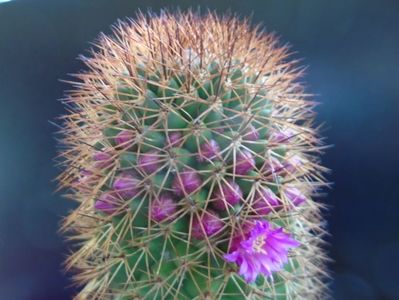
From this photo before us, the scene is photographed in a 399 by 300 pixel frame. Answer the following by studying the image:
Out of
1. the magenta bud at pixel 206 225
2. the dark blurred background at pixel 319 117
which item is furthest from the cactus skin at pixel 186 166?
the dark blurred background at pixel 319 117

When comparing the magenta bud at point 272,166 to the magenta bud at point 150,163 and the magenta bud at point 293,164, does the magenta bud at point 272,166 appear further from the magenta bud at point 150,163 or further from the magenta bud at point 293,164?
the magenta bud at point 150,163

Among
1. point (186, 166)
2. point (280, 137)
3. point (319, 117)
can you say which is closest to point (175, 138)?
point (186, 166)

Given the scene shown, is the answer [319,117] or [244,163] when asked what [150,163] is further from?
[319,117]

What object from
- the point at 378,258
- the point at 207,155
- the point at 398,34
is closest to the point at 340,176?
the point at 378,258

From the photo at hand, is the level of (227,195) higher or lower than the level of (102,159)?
lower

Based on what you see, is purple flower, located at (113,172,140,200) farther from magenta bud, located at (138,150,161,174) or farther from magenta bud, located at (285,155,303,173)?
magenta bud, located at (285,155,303,173)

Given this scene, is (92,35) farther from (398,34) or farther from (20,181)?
(398,34)

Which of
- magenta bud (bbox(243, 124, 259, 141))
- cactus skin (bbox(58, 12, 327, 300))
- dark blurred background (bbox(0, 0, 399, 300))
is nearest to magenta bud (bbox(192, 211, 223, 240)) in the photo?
cactus skin (bbox(58, 12, 327, 300))
